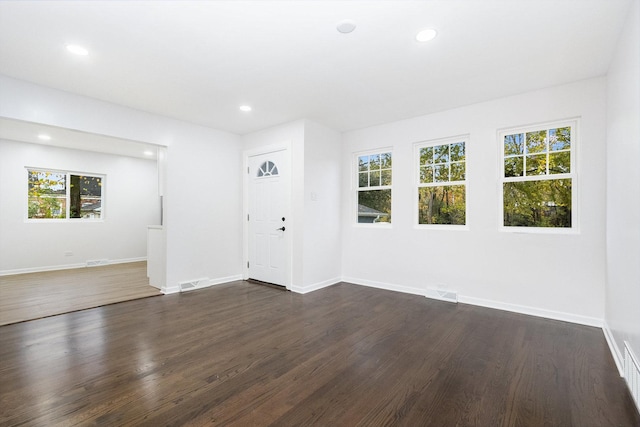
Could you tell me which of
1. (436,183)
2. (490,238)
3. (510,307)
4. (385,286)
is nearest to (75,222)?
(385,286)

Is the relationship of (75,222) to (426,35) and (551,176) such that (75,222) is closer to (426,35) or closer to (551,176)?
(426,35)

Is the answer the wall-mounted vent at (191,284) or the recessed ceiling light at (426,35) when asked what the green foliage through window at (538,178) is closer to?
the recessed ceiling light at (426,35)

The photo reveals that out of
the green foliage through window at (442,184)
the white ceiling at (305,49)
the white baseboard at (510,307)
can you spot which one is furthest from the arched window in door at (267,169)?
the white baseboard at (510,307)

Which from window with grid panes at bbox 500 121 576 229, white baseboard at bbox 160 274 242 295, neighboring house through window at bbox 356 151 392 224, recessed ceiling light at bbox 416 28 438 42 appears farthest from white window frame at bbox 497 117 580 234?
white baseboard at bbox 160 274 242 295

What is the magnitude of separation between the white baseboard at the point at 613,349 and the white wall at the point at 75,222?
8700mm

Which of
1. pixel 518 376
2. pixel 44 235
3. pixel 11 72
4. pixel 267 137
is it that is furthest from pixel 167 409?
pixel 44 235

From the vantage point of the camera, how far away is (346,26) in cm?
231

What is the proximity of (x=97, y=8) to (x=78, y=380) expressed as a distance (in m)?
2.68

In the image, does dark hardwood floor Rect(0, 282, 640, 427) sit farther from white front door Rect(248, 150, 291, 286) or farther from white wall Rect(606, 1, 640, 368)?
white front door Rect(248, 150, 291, 286)

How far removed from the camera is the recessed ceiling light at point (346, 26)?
227 centimetres


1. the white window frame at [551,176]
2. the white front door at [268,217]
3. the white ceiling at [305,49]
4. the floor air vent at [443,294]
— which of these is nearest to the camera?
the white ceiling at [305,49]

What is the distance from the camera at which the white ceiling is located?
2.15m

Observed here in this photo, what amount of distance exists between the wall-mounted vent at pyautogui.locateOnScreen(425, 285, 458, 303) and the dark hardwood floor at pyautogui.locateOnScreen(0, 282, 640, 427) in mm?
417

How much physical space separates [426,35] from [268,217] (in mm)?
3494
